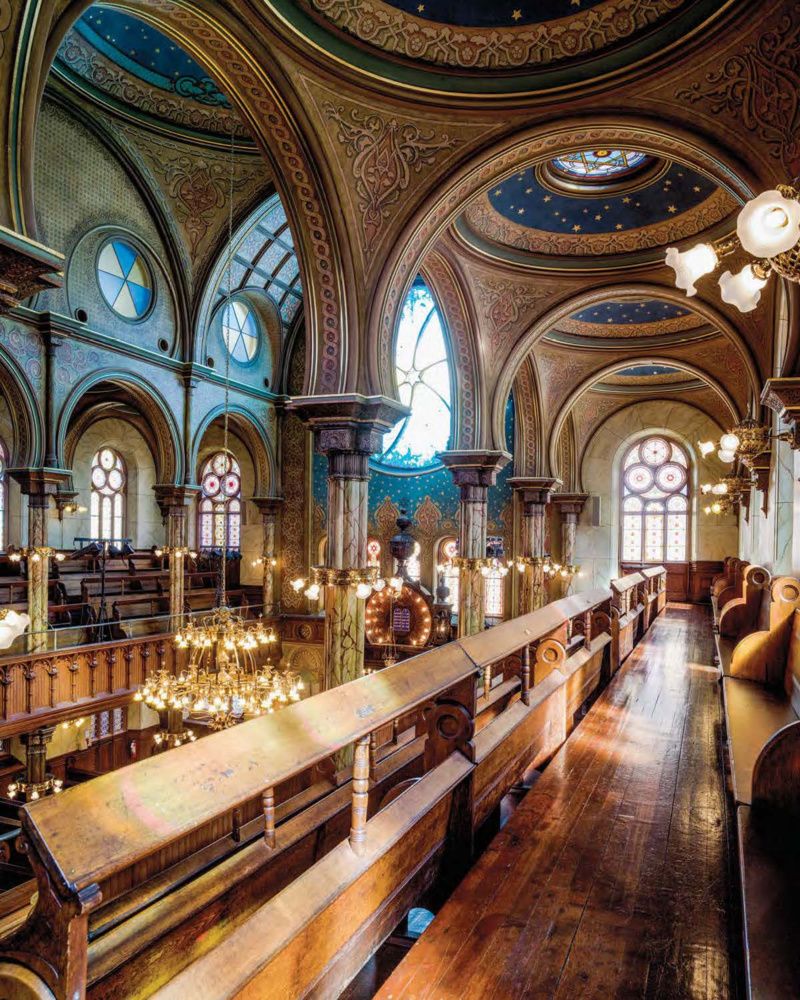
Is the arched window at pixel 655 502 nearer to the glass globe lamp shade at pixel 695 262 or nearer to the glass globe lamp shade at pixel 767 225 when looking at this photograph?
the glass globe lamp shade at pixel 695 262

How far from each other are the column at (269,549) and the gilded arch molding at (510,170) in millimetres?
11641

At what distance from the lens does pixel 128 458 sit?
76.2 ft

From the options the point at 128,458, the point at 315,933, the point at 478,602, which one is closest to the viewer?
the point at 315,933

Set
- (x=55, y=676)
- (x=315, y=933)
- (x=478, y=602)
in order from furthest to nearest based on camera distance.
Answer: (x=478, y=602), (x=55, y=676), (x=315, y=933)

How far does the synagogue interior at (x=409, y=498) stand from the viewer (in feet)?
7.11

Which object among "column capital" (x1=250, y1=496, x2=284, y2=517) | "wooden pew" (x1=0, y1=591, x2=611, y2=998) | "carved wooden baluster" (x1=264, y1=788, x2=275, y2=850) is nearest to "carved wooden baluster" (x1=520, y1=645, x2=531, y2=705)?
"wooden pew" (x1=0, y1=591, x2=611, y2=998)

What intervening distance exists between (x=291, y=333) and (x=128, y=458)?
825cm

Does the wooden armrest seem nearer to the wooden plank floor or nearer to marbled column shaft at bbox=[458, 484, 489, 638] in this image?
the wooden plank floor

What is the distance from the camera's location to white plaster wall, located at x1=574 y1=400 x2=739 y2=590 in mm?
20453

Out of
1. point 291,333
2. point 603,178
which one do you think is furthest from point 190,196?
point 603,178

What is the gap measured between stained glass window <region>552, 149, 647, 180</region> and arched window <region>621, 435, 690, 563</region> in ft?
41.2

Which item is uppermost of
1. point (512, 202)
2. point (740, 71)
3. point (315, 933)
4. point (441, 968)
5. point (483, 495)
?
point (512, 202)

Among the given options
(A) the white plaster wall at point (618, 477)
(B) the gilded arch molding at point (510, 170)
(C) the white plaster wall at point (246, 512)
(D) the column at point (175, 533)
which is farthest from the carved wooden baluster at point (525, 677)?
(C) the white plaster wall at point (246, 512)

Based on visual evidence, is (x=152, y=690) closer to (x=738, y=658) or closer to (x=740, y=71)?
(x=738, y=658)
